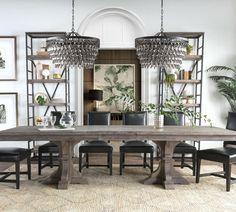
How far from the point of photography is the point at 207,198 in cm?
338

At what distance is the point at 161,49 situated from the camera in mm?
3555

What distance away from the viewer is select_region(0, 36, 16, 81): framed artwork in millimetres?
5673

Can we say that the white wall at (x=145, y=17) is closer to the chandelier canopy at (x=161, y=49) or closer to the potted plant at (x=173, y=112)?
the potted plant at (x=173, y=112)

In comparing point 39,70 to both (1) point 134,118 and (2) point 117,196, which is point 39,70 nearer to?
(1) point 134,118

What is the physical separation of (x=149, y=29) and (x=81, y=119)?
2.34 meters

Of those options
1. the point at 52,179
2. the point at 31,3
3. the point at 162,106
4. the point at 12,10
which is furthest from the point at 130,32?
the point at 52,179

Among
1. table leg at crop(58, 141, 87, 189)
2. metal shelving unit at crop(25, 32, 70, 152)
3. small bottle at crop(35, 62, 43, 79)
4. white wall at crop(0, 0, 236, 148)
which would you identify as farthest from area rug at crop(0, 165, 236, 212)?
white wall at crop(0, 0, 236, 148)

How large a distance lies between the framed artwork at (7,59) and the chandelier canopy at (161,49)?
3158 mm

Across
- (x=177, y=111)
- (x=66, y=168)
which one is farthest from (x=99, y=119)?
(x=177, y=111)

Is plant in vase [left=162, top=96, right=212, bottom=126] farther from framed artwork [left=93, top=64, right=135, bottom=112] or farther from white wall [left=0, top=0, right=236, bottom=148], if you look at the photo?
framed artwork [left=93, top=64, right=135, bottom=112]

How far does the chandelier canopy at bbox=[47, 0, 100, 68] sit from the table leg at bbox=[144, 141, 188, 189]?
1577mm

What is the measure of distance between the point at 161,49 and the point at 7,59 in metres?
3.58

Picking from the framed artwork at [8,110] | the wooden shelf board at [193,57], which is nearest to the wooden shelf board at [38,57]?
the framed artwork at [8,110]

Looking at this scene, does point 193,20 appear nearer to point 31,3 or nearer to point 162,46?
point 162,46
